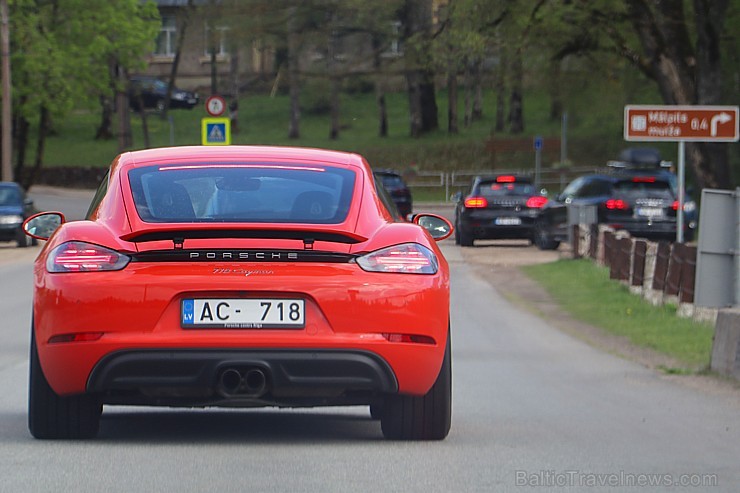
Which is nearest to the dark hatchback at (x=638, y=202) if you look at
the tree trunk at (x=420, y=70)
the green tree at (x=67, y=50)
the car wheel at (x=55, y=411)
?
the tree trunk at (x=420, y=70)

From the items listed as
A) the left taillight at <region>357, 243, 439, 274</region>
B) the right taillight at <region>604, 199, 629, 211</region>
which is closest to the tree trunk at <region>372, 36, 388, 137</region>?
the right taillight at <region>604, 199, 629, 211</region>

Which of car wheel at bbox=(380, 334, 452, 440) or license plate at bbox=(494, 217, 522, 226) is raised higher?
car wheel at bbox=(380, 334, 452, 440)

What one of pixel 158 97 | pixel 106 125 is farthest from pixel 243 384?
pixel 158 97

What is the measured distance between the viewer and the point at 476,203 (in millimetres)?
33219

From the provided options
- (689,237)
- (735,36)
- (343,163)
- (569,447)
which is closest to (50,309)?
(343,163)

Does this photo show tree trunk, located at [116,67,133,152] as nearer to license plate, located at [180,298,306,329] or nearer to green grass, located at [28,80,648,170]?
green grass, located at [28,80,648,170]

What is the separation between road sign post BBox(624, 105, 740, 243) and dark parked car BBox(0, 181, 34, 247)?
15476 mm

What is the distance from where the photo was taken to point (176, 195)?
24.1ft

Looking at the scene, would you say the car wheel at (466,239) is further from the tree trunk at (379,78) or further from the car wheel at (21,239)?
the tree trunk at (379,78)

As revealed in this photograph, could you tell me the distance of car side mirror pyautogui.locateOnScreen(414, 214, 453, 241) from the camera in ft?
28.3

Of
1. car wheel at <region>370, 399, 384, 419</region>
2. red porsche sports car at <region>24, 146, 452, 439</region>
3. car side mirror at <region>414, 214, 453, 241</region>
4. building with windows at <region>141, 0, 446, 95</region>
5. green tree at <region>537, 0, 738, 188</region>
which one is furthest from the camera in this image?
building with windows at <region>141, 0, 446, 95</region>

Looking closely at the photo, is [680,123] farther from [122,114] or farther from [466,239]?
[122,114]

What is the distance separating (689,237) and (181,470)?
87.2 ft

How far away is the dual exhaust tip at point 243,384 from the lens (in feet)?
22.9
